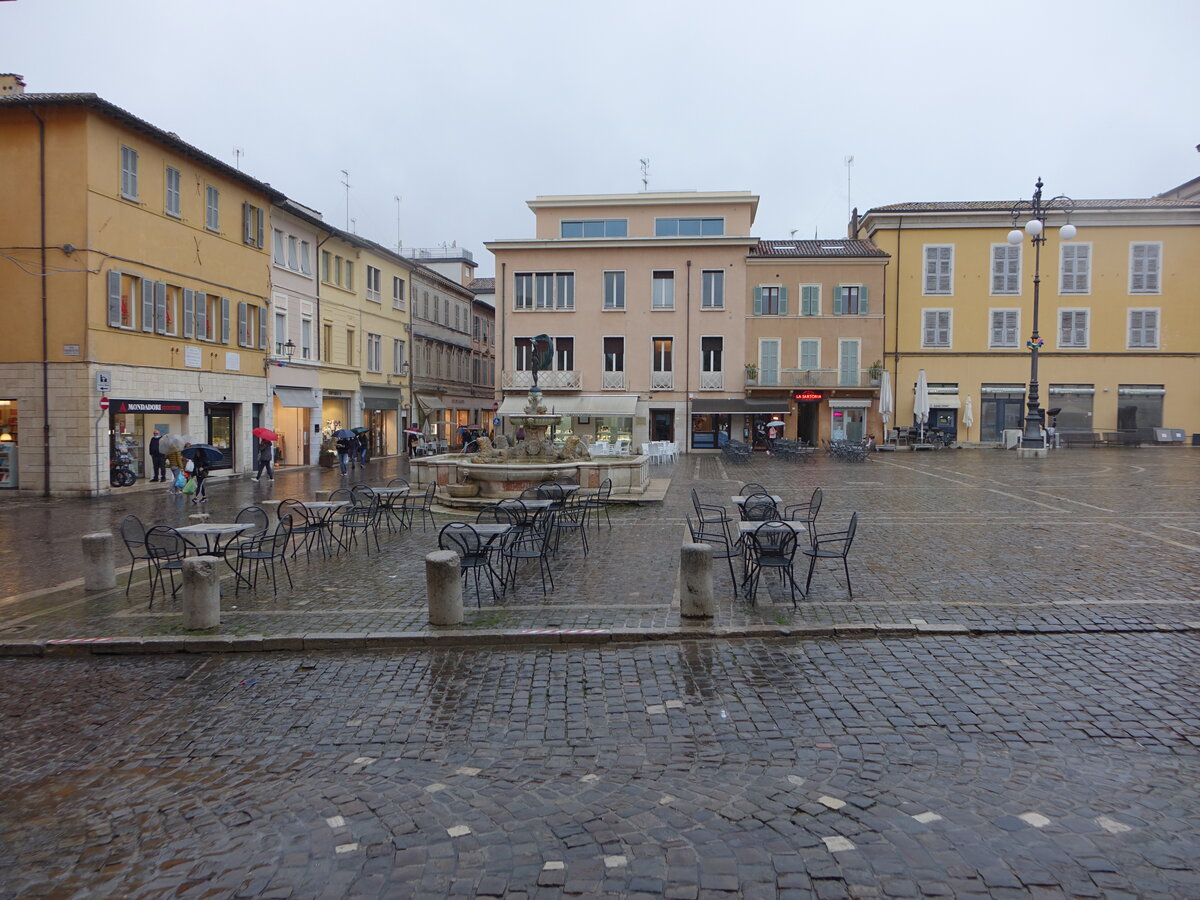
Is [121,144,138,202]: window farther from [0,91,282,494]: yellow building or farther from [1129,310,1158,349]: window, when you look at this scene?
[1129,310,1158,349]: window

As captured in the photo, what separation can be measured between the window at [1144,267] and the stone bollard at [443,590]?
45.9 meters

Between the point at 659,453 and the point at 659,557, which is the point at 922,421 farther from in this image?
the point at 659,557

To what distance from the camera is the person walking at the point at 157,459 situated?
22.2m

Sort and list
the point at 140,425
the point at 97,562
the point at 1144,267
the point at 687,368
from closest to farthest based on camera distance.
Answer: the point at 97,562 → the point at 140,425 → the point at 687,368 → the point at 1144,267

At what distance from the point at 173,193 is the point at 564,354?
2130 centimetres

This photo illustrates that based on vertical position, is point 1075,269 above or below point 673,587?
above

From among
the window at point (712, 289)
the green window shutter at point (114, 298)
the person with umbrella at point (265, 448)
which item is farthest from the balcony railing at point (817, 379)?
the green window shutter at point (114, 298)

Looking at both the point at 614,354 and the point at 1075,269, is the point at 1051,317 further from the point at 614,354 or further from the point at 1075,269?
the point at 614,354

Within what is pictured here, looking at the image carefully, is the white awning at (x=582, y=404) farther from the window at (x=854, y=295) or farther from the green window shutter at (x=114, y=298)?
the green window shutter at (x=114, y=298)

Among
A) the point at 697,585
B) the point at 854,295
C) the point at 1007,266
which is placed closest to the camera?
the point at 697,585

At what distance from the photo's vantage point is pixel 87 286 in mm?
20031

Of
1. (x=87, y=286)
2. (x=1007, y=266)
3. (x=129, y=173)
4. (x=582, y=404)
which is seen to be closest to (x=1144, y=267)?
(x=1007, y=266)

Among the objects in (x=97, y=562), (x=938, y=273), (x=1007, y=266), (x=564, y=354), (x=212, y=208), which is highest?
(x=1007, y=266)

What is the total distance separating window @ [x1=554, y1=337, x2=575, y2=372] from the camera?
4134 centimetres
